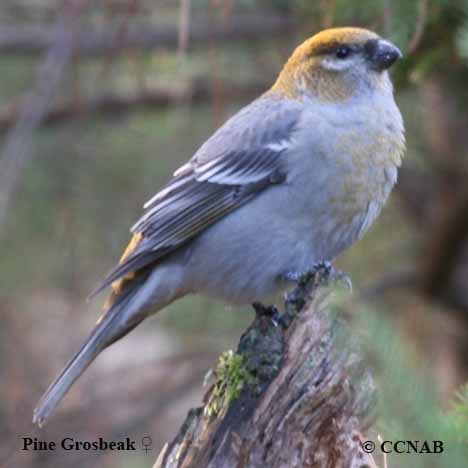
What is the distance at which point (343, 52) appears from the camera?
4.11m

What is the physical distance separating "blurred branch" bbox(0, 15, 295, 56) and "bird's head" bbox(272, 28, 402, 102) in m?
1.35

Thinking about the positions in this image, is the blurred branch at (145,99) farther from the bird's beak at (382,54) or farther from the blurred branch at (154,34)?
the bird's beak at (382,54)

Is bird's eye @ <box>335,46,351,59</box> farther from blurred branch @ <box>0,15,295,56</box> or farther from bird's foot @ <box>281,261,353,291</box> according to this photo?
blurred branch @ <box>0,15,295,56</box>

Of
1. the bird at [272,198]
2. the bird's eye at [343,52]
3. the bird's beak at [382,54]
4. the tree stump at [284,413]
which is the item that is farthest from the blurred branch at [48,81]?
the tree stump at [284,413]

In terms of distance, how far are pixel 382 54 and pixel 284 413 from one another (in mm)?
1883

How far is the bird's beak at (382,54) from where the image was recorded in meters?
3.85

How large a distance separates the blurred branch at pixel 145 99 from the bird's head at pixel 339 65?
1.66m

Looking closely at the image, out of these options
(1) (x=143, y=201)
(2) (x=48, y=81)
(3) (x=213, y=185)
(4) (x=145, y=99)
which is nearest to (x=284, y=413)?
(3) (x=213, y=185)

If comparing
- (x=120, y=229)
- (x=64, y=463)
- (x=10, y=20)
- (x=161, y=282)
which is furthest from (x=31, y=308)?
(x=161, y=282)

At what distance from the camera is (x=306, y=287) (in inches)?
120

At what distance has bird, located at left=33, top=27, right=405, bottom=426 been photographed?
147 inches

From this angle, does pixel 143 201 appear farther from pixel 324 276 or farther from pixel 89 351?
pixel 324 276

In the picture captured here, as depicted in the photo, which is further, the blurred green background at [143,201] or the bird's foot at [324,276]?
the blurred green background at [143,201]

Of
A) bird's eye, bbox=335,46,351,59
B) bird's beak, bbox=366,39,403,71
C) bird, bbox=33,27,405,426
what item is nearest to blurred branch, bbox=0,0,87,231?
bird, bbox=33,27,405,426
